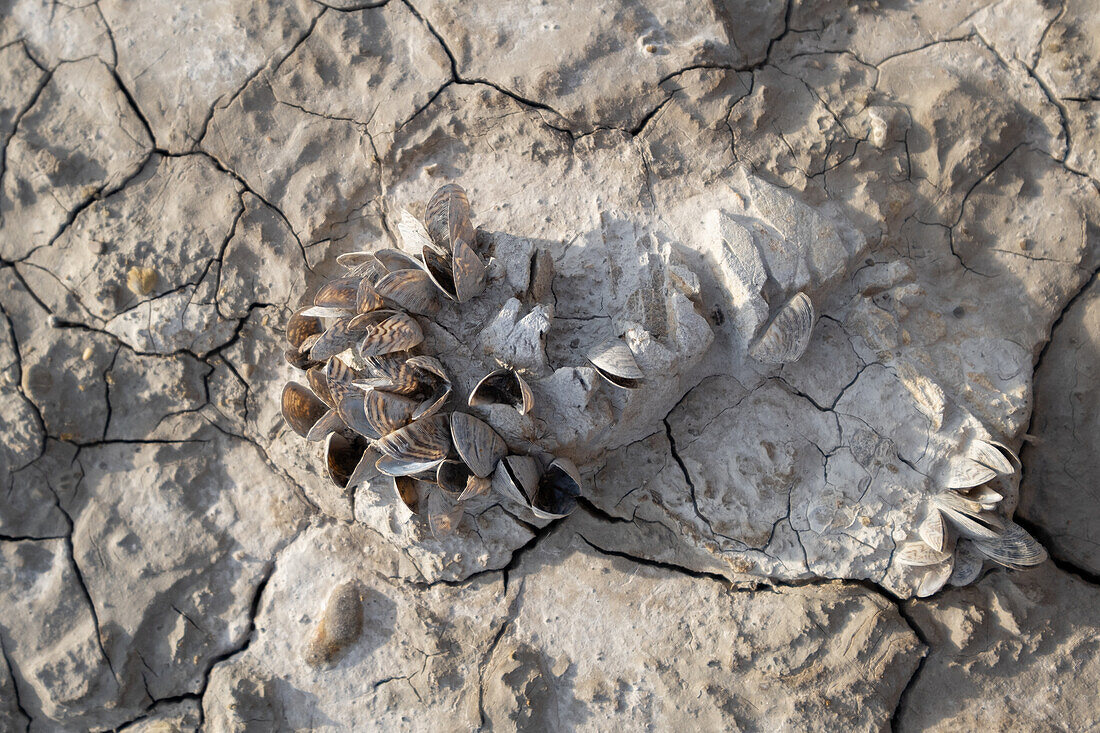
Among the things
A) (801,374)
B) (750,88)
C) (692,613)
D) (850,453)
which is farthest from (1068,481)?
(750,88)

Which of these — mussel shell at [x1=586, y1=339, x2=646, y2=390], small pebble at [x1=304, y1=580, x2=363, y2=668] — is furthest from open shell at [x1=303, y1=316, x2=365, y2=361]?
small pebble at [x1=304, y1=580, x2=363, y2=668]

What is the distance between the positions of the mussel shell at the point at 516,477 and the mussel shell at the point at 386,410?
0.38 m

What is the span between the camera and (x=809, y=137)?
2.77 m

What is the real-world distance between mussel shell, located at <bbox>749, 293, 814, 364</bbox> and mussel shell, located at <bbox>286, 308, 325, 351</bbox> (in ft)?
5.71

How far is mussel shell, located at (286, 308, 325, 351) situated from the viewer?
104 inches

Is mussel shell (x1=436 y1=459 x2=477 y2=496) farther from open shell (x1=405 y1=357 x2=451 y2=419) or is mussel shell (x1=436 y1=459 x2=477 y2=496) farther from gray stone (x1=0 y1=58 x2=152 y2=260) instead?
gray stone (x1=0 y1=58 x2=152 y2=260)

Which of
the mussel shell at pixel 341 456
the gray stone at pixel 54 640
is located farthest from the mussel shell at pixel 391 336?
the gray stone at pixel 54 640

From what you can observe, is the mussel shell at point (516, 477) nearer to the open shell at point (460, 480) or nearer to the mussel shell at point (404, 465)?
the open shell at point (460, 480)

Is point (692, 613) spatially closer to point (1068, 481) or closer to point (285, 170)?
point (1068, 481)

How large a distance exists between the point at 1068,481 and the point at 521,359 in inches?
91.9

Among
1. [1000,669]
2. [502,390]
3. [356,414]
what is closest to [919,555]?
[1000,669]

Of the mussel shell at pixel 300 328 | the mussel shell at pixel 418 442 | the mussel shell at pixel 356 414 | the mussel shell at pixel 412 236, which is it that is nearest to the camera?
the mussel shell at pixel 418 442

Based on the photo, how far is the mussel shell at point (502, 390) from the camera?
2371 millimetres

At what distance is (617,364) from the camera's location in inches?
93.4
